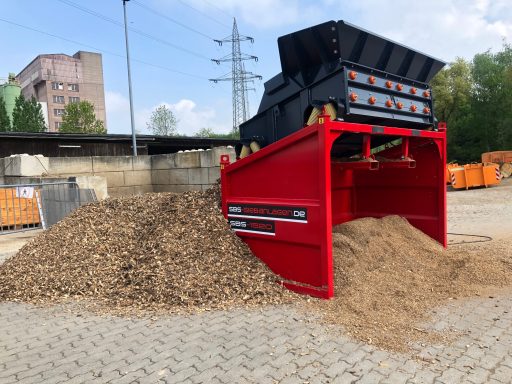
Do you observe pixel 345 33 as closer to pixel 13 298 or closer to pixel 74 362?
pixel 74 362

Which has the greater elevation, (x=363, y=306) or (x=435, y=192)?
(x=435, y=192)

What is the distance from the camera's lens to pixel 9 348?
3668 millimetres

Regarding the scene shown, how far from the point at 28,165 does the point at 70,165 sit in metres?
1.19

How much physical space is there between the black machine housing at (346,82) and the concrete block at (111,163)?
28.5 ft

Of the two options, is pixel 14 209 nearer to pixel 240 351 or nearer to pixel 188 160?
pixel 188 160

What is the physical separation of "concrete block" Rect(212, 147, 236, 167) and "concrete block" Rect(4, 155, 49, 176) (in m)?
6.00

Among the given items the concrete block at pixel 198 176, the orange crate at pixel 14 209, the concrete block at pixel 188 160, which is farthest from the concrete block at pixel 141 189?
the orange crate at pixel 14 209

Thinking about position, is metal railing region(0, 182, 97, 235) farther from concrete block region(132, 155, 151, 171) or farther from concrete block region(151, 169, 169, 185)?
concrete block region(132, 155, 151, 171)

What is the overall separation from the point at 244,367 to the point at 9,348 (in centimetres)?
224

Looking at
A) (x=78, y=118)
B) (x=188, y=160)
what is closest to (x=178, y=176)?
(x=188, y=160)

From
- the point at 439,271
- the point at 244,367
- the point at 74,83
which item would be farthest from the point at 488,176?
the point at 74,83

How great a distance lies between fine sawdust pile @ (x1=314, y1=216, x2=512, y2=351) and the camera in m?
3.67

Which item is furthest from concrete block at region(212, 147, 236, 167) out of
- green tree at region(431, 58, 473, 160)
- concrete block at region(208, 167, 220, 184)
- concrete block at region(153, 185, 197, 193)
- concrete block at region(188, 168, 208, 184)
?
green tree at region(431, 58, 473, 160)

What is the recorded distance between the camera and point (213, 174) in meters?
10.8
